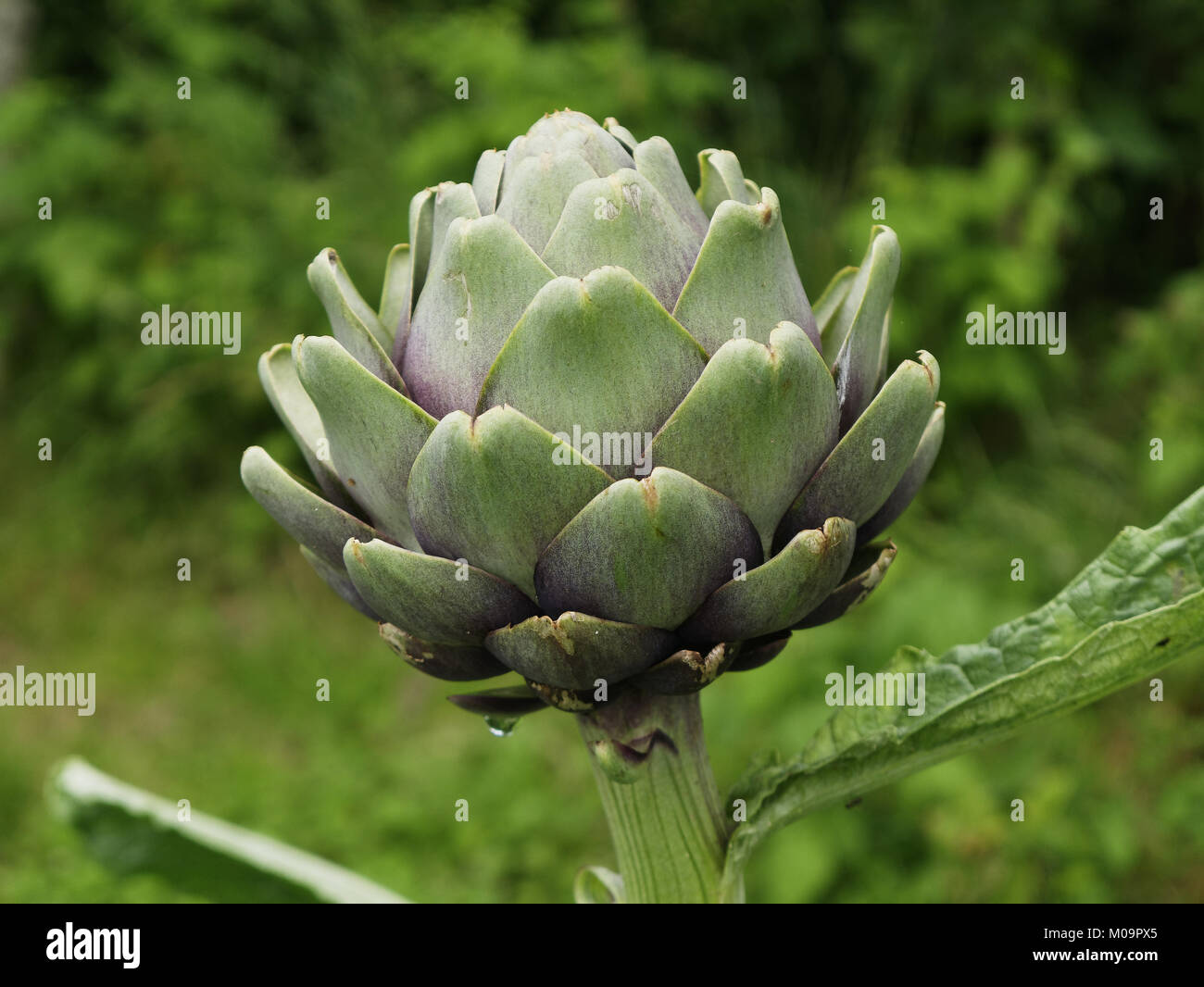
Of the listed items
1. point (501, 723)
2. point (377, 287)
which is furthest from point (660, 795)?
point (377, 287)

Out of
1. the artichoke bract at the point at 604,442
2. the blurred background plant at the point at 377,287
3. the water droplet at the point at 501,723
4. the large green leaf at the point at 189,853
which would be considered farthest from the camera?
the blurred background plant at the point at 377,287

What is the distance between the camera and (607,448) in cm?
55

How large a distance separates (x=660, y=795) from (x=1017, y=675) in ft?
0.62

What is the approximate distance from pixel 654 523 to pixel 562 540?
4 centimetres

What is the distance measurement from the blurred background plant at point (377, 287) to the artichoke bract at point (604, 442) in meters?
1.13

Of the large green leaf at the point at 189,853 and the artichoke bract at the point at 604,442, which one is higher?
the artichoke bract at the point at 604,442

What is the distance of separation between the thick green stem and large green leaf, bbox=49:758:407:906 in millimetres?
240

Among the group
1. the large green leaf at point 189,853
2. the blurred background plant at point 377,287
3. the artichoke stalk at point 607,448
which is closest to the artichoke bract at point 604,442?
the artichoke stalk at point 607,448

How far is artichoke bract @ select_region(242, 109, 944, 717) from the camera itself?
1.77 feet

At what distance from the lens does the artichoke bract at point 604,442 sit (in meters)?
0.54

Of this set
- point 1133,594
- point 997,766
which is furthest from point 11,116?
point 1133,594

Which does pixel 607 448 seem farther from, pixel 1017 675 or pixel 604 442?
pixel 1017 675

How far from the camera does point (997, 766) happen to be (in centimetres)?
177

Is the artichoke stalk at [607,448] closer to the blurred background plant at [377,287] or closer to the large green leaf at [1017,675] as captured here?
the large green leaf at [1017,675]
